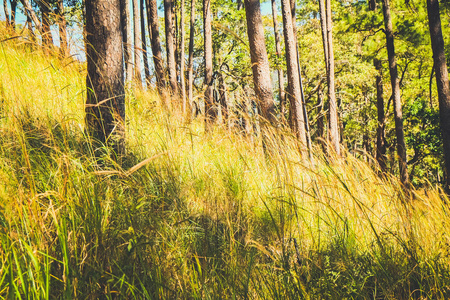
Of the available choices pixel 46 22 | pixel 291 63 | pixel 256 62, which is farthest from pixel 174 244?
pixel 291 63

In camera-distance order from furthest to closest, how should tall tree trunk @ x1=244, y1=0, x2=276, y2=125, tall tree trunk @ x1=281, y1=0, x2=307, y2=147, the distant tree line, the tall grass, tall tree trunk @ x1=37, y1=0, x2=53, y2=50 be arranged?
1. tall tree trunk @ x1=281, y1=0, x2=307, y2=147
2. tall tree trunk @ x1=244, y1=0, x2=276, y2=125
3. the distant tree line
4. tall tree trunk @ x1=37, y1=0, x2=53, y2=50
5. the tall grass

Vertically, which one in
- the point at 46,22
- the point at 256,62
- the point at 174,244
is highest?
the point at 46,22

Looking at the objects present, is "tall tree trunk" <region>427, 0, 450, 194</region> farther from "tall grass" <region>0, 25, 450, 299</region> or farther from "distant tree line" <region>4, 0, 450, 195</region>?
"tall grass" <region>0, 25, 450, 299</region>

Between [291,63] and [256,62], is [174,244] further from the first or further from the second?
[291,63]

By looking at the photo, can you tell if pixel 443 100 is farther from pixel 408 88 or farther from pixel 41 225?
pixel 408 88

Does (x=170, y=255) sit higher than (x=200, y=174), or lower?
lower

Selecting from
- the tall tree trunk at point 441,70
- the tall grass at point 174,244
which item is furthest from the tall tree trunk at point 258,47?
the tall tree trunk at point 441,70

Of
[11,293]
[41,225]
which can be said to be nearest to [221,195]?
[41,225]

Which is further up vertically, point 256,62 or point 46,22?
point 46,22

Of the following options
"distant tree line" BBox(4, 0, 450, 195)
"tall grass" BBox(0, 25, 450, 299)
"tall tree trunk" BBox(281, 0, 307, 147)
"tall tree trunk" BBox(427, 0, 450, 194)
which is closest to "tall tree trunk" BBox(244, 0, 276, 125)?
"distant tree line" BBox(4, 0, 450, 195)

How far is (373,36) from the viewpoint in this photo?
511 inches

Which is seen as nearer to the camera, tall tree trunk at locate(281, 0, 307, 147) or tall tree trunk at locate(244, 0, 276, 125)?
tall tree trunk at locate(244, 0, 276, 125)

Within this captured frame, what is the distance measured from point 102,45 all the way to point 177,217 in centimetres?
180

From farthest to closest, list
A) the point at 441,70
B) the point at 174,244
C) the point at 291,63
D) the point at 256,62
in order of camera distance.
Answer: the point at 441,70 → the point at 291,63 → the point at 256,62 → the point at 174,244
